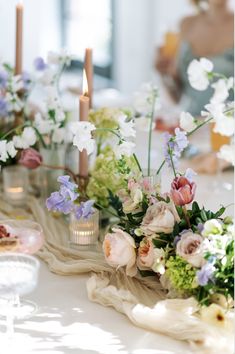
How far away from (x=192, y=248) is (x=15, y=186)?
2.29 feet

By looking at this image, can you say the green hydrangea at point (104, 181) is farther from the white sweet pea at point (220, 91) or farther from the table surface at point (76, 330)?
the white sweet pea at point (220, 91)

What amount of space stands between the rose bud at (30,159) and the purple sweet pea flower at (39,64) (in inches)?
11.5

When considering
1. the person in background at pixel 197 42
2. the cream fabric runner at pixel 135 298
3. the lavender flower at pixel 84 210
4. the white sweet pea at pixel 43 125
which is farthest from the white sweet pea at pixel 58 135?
the person in background at pixel 197 42

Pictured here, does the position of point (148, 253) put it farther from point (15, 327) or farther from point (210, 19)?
point (210, 19)

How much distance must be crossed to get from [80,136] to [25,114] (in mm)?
654

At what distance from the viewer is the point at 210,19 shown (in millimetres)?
3482

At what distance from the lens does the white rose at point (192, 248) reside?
4.14 feet

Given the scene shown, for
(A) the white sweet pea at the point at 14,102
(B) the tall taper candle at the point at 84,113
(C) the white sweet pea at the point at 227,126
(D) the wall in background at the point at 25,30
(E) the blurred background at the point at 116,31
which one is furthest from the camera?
(E) the blurred background at the point at 116,31

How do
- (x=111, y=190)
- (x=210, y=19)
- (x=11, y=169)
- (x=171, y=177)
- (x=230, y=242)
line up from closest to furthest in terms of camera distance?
(x=230, y=242) < (x=171, y=177) < (x=111, y=190) < (x=11, y=169) < (x=210, y=19)

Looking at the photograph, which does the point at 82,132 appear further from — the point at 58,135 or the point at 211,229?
the point at 58,135

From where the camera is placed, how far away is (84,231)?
1576 millimetres

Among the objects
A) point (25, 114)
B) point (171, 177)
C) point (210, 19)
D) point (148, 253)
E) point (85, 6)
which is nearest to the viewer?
point (148, 253)

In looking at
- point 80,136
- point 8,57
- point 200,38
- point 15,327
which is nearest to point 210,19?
point 200,38

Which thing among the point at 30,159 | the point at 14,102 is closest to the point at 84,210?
the point at 30,159
